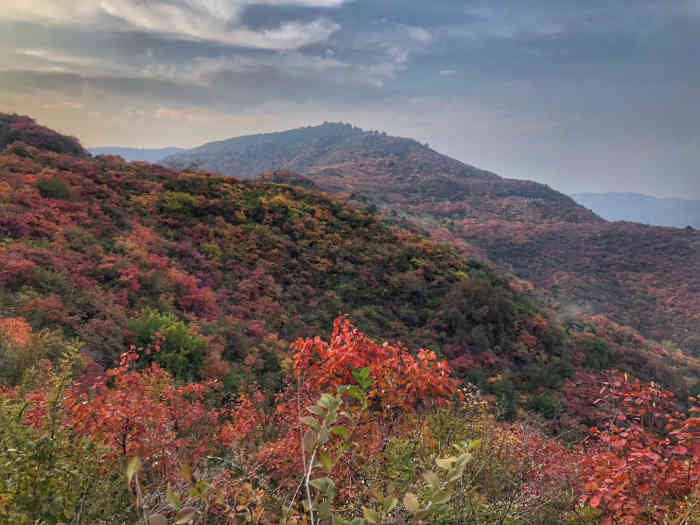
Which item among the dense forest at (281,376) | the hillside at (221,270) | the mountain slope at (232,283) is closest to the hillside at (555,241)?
the mountain slope at (232,283)

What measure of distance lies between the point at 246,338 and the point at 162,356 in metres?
2.35

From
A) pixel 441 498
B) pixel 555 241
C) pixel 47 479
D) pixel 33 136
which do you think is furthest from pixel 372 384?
pixel 555 241

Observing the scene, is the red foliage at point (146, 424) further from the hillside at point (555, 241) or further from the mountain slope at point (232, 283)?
the hillside at point (555, 241)

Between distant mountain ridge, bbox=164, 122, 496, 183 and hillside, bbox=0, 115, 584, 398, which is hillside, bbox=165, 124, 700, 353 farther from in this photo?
distant mountain ridge, bbox=164, 122, 496, 183

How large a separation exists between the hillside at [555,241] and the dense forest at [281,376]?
43.6ft

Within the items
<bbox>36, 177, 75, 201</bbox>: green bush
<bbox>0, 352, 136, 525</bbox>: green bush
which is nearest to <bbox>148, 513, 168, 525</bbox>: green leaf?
<bbox>0, 352, 136, 525</bbox>: green bush

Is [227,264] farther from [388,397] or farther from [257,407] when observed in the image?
[388,397]

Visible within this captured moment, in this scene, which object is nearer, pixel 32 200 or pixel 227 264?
pixel 32 200

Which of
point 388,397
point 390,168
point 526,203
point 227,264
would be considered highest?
point 390,168

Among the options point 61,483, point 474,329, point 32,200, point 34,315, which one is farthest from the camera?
point 474,329

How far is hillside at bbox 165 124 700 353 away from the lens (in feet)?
102

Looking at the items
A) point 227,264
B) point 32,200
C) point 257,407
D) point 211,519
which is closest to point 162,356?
point 257,407

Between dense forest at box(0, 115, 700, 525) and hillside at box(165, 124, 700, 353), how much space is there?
1329cm

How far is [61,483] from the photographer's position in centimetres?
199
